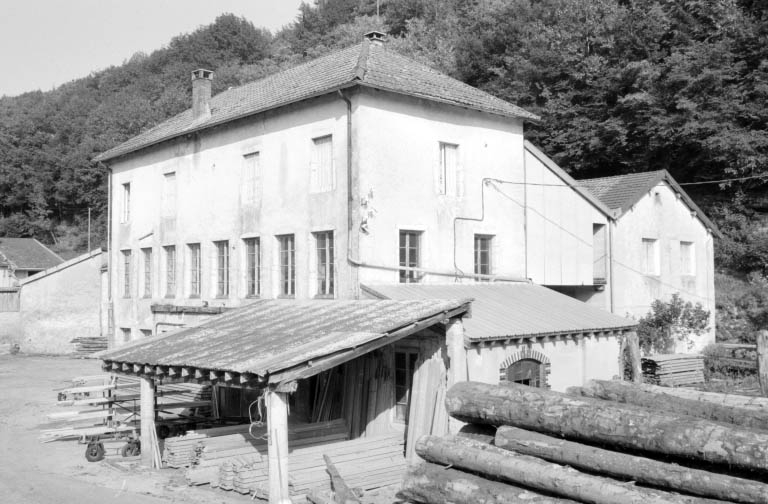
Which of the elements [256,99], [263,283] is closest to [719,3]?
[256,99]

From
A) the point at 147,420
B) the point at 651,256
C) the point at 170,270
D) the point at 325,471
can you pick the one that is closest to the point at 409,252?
the point at 325,471

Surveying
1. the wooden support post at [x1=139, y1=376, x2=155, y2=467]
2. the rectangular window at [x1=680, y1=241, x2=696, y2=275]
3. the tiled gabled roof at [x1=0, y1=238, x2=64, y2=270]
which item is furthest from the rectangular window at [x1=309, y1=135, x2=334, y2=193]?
the tiled gabled roof at [x1=0, y1=238, x2=64, y2=270]

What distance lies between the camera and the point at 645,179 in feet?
85.8

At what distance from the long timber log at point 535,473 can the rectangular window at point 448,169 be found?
10471 mm

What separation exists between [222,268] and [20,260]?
3642cm

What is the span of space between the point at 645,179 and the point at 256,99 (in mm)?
13543

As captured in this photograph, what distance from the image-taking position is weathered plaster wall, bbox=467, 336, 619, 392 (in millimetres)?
15327

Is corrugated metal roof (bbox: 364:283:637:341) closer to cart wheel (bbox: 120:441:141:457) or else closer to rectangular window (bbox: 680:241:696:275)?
cart wheel (bbox: 120:441:141:457)

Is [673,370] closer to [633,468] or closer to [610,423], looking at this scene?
[610,423]

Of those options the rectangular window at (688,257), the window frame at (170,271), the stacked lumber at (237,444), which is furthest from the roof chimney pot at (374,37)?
the rectangular window at (688,257)

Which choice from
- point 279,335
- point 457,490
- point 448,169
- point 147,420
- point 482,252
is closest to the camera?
point 457,490

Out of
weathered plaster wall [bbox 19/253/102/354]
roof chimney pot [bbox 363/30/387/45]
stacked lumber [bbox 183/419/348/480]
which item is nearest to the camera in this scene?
stacked lumber [bbox 183/419/348/480]

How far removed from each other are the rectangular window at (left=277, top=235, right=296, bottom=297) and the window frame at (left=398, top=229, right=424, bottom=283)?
2.93 m

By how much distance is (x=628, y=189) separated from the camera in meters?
25.9
